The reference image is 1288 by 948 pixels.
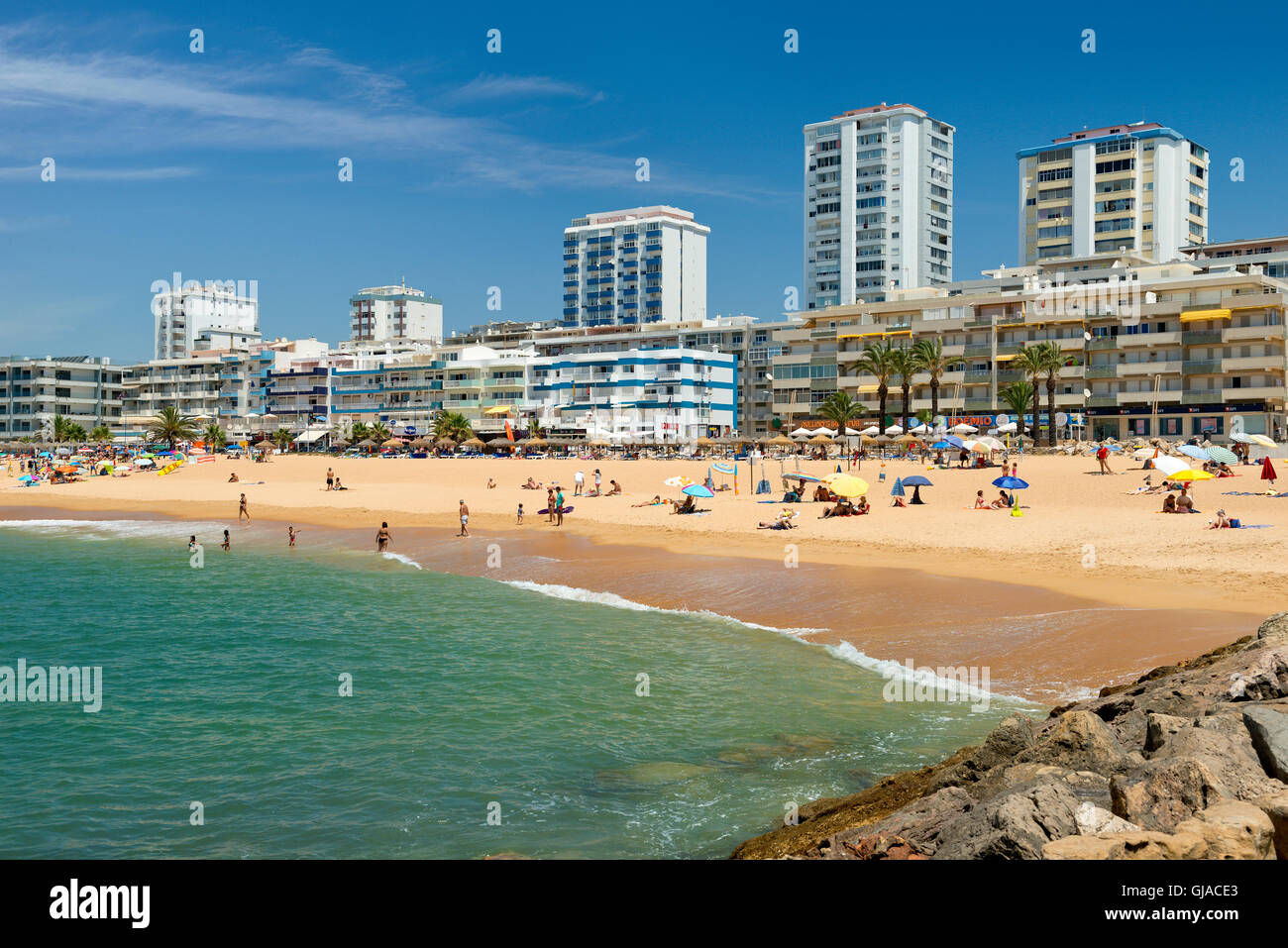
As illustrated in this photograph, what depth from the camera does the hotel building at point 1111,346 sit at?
2958 inches

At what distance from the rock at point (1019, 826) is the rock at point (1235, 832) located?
0.75m

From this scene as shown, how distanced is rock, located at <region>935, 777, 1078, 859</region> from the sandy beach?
14064mm

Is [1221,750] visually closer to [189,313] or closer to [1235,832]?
[1235,832]

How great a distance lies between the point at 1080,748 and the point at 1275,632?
14.4 ft

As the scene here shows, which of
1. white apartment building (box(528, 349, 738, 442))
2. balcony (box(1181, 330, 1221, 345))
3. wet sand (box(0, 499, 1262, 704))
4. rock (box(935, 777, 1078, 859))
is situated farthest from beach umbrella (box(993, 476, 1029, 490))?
white apartment building (box(528, 349, 738, 442))

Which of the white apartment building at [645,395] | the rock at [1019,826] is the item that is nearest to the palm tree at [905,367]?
the white apartment building at [645,395]

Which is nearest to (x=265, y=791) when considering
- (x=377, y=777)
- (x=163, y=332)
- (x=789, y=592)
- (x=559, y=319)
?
(x=377, y=777)

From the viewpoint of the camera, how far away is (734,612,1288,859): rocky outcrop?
598 cm

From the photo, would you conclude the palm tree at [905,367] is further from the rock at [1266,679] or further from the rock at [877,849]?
the rock at [877,849]

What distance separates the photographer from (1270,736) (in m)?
7.31
